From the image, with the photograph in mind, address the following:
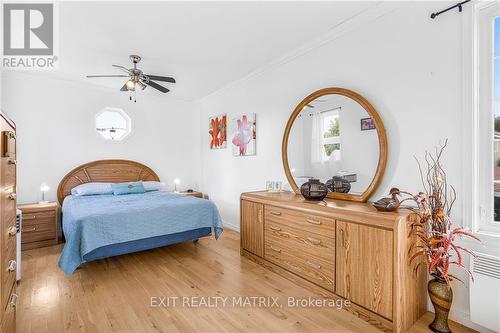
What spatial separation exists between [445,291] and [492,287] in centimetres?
27

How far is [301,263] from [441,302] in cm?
110

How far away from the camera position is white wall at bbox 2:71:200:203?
406 cm

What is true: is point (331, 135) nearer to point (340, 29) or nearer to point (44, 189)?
point (340, 29)

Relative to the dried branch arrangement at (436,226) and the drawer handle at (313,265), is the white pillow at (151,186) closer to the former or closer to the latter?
the drawer handle at (313,265)

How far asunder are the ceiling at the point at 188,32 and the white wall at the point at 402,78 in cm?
27

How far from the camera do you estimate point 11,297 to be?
1.58m

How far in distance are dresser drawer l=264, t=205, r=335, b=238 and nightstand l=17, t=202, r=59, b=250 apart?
10.6 feet

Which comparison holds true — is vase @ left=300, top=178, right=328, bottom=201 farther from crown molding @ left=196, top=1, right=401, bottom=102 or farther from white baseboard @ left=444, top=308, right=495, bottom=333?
crown molding @ left=196, top=1, right=401, bottom=102

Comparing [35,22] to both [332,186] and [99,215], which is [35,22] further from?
[332,186]

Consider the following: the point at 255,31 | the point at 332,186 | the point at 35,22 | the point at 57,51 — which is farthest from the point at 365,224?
the point at 57,51

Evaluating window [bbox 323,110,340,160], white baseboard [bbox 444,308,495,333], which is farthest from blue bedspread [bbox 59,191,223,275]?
white baseboard [bbox 444,308,495,333]

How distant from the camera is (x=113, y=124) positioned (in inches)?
198

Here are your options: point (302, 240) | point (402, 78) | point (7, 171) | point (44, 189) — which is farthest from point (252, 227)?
point (44, 189)

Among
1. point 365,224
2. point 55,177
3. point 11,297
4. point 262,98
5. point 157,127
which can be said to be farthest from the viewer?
point 157,127
